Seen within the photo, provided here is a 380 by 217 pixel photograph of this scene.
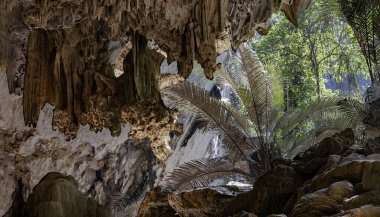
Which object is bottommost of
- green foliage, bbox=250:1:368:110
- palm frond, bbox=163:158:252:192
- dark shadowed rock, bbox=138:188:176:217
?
dark shadowed rock, bbox=138:188:176:217

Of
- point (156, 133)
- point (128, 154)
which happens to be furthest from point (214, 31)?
point (128, 154)

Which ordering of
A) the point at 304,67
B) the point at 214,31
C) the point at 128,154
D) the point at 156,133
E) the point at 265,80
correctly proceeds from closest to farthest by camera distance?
the point at 214,31
the point at 156,133
the point at 265,80
the point at 128,154
the point at 304,67

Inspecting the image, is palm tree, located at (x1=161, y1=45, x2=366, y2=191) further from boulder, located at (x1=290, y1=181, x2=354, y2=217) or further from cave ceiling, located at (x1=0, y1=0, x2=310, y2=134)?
boulder, located at (x1=290, y1=181, x2=354, y2=217)

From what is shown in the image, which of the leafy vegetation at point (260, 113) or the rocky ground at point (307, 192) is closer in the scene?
the rocky ground at point (307, 192)

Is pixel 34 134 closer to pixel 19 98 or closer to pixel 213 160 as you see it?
pixel 19 98

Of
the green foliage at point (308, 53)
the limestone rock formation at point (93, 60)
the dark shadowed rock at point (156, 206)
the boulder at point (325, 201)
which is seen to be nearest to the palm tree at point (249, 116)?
the limestone rock formation at point (93, 60)

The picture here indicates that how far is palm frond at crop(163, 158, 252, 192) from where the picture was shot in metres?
7.44

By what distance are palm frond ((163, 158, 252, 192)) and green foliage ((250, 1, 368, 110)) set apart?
173 inches

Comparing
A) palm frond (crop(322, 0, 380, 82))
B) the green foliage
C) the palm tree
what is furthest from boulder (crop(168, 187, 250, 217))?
the green foliage

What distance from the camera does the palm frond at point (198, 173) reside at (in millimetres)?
7441

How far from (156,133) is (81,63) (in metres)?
1.37

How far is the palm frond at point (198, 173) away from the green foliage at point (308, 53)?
4.39 meters

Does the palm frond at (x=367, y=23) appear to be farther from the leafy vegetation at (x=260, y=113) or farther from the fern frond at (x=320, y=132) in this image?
the fern frond at (x=320, y=132)

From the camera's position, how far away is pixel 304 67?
1288 cm
